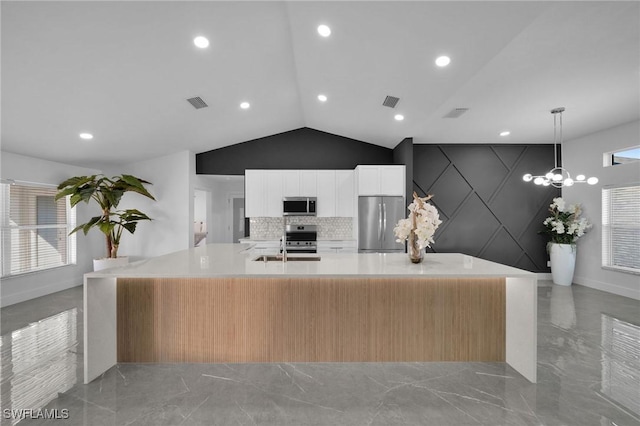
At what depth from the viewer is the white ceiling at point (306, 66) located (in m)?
2.53

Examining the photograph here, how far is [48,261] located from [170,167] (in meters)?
2.53

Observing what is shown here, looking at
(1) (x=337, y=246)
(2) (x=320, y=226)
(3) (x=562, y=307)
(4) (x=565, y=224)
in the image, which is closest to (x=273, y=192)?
(2) (x=320, y=226)

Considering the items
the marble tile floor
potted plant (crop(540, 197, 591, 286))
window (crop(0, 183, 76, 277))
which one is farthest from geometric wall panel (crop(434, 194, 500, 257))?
window (crop(0, 183, 76, 277))

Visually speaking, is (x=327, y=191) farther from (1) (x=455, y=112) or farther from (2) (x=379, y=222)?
(1) (x=455, y=112)

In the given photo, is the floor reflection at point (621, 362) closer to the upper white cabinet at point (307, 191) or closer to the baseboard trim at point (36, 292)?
the upper white cabinet at point (307, 191)

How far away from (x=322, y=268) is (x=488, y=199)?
4.87 m

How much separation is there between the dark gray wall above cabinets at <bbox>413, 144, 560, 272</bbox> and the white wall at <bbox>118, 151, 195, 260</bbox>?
14.9ft

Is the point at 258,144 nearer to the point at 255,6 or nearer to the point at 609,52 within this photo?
the point at 255,6

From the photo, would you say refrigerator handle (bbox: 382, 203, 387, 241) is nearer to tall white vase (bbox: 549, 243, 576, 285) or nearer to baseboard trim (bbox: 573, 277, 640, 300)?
tall white vase (bbox: 549, 243, 576, 285)

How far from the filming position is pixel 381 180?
214 inches

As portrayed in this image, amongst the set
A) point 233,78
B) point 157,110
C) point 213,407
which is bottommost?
point 213,407

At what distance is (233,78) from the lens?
400cm

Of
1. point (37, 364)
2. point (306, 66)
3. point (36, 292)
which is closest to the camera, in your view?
point (37, 364)

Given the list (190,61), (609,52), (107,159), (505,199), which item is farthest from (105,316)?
(505,199)
